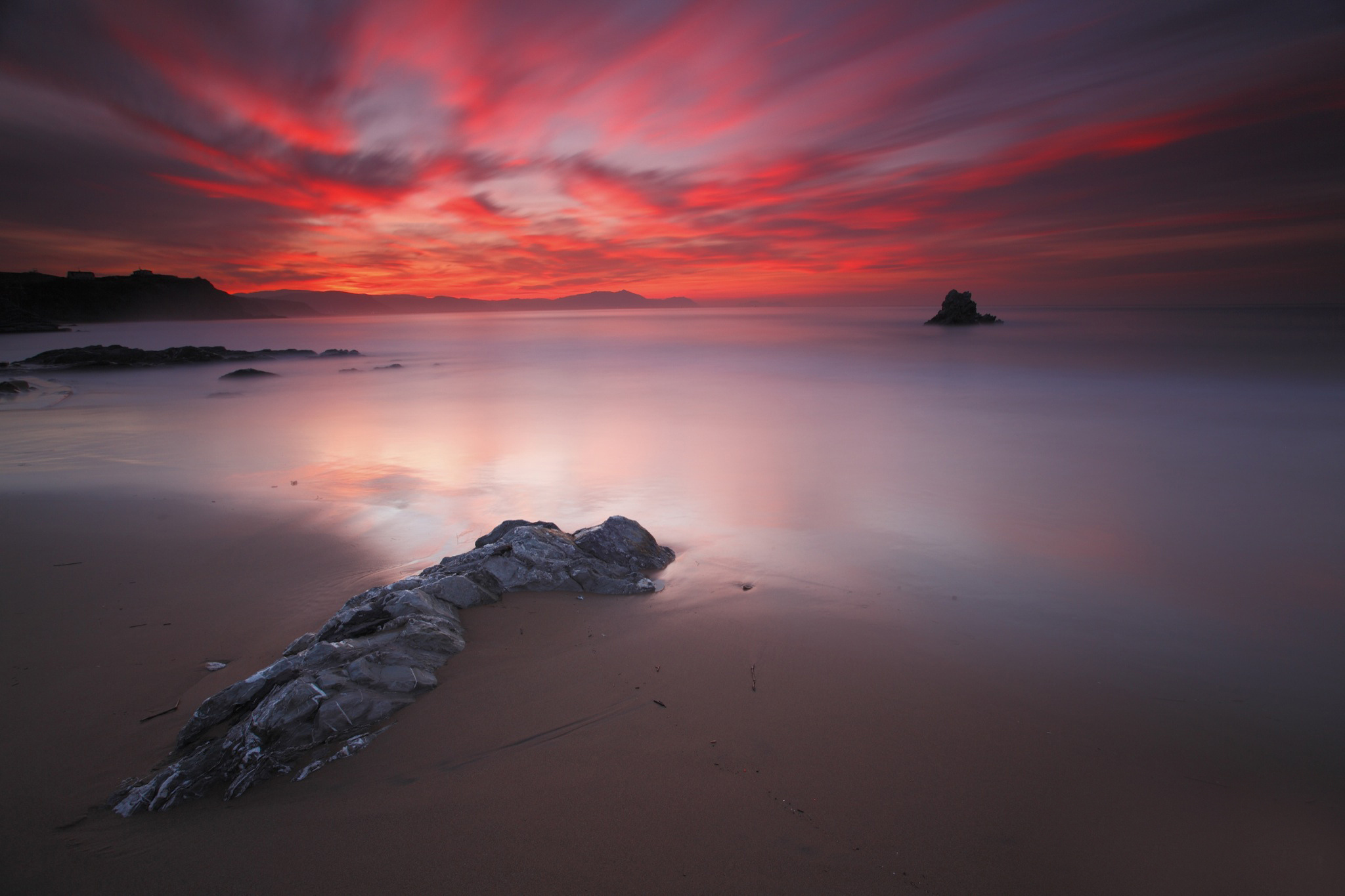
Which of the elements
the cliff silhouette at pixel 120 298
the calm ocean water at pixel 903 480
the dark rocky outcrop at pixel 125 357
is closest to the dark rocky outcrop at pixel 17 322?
the cliff silhouette at pixel 120 298

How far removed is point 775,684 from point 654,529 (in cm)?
282

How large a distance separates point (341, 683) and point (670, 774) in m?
1.61

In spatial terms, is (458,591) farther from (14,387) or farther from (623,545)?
(14,387)

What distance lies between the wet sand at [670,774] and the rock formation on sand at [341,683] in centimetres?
11

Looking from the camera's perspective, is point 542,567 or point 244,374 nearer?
point 542,567

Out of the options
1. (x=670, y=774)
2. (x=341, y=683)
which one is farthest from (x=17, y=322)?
(x=670, y=774)

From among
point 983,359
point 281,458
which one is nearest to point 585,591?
point 281,458

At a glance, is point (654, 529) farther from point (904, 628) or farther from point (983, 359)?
point (983, 359)

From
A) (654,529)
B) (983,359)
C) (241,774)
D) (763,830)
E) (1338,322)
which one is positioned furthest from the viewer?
(1338,322)

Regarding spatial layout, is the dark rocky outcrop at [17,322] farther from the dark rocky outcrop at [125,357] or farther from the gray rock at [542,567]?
the gray rock at [542,567]

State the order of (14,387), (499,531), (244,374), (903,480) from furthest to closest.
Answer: (244,374), (14,387), (903,480), (499,531)

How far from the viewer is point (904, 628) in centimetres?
365

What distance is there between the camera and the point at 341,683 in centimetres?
261

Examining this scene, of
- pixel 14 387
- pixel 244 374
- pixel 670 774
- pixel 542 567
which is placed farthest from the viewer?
pixel 244 374
